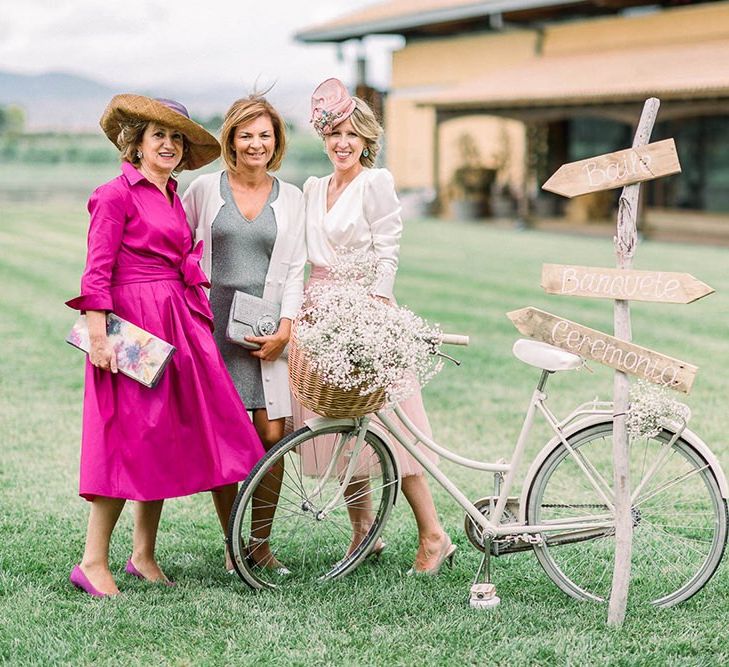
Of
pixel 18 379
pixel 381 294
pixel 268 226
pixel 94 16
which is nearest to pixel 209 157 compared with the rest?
pixel 268 226

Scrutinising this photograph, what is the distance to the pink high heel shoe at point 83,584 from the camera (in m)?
3.80

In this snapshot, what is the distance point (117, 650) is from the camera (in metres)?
3.37

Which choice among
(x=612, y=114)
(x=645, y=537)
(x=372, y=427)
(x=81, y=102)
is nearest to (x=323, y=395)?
(x=372, y=427)

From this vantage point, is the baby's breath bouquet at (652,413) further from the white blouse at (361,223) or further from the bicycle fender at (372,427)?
the white blouse at (361,223)

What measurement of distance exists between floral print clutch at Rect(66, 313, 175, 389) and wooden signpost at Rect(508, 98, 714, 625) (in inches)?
47.5

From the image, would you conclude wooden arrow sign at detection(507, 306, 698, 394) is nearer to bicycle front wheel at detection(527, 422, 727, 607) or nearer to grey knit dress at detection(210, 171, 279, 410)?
bicycle front wheel at detection(527, 422, 727, 607)

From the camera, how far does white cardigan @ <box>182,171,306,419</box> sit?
3984mm

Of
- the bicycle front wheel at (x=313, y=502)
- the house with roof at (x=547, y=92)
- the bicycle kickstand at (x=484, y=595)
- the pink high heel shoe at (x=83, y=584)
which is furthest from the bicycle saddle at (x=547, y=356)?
the house with roof at (x=547, y=92)

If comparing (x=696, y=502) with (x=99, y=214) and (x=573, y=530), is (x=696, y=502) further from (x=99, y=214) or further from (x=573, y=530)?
(x=99, y=214)

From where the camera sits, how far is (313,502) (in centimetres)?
390

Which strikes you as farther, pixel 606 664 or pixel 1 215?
pixel 1 215

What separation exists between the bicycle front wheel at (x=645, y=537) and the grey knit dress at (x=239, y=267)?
1118mm

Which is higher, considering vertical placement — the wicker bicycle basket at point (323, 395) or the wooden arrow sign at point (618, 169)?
the wooden arrow sign at point (618, 169)

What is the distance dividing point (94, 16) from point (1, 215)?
15829 cm
